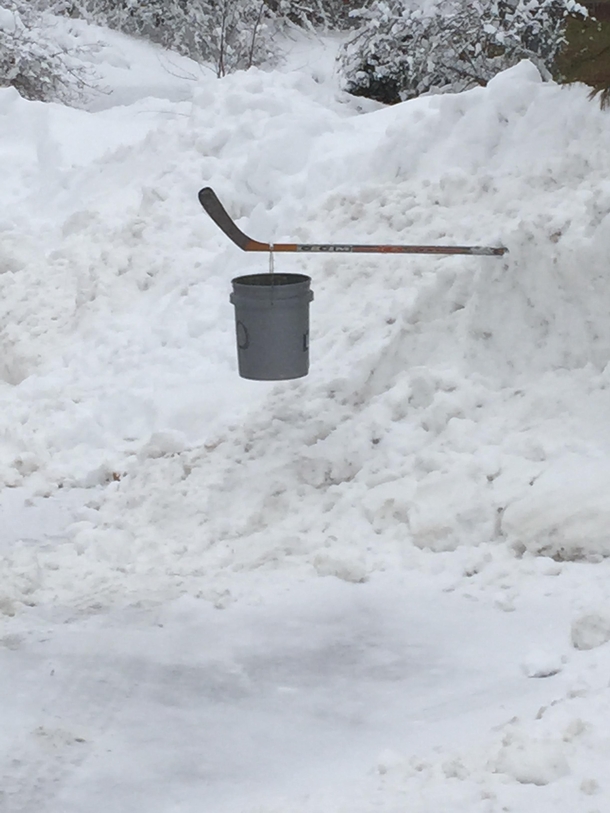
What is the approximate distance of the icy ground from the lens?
2.89 m

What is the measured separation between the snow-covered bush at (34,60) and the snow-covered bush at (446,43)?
3493 millimetres

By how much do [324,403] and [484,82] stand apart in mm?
6825

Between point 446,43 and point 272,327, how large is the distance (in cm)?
697

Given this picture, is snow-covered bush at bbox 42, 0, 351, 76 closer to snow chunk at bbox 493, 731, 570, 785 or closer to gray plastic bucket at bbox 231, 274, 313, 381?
gray plastic bucket at bbox 231, 274, 313, 381

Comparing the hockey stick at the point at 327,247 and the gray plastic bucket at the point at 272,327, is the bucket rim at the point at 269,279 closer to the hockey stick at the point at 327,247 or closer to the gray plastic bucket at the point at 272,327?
the gray plastic bucket at the point at 272,327

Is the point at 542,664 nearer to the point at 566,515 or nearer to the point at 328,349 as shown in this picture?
the point at 566,515

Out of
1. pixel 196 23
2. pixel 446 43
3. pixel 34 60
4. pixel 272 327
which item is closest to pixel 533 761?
pixel 272 327

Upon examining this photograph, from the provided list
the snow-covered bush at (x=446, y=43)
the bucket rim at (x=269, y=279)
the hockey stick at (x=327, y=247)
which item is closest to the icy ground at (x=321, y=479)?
the hockey stick at (x=327, y=247)

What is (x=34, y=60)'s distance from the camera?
501 inches

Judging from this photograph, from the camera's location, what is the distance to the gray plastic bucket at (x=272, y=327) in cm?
453

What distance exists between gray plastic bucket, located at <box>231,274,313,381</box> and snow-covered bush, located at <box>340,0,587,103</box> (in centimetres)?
492

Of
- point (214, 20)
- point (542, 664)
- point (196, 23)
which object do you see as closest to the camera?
point (542, 664)

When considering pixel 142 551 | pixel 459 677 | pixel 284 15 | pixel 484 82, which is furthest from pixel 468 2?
pixel 459 677

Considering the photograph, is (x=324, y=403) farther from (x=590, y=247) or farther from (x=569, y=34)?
(x=569, y=34)
